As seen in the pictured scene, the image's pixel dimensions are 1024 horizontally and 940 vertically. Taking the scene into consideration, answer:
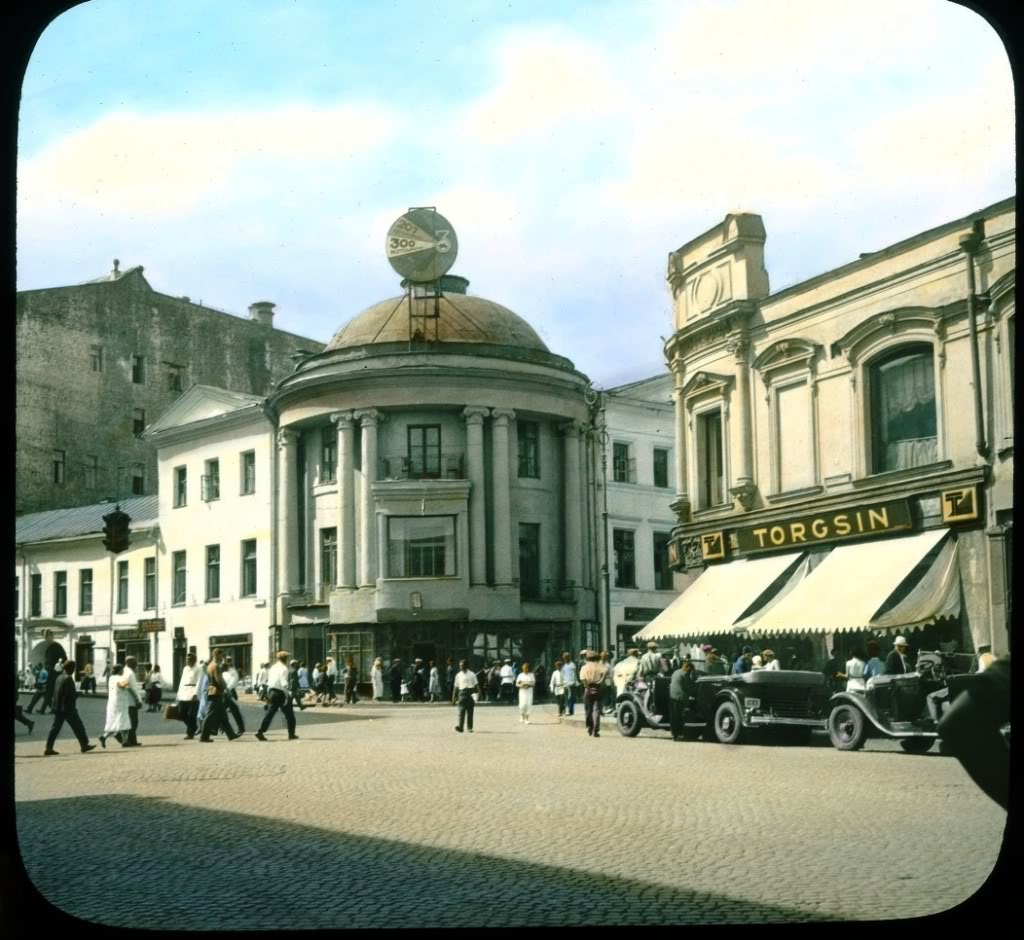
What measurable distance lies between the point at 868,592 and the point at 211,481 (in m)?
19.0

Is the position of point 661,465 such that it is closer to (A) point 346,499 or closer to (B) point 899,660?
(B) point 899,660

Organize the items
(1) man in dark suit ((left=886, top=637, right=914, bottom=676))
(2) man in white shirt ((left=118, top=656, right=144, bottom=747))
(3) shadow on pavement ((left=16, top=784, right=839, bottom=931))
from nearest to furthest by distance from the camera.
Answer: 1. (3) shadow on pavement ((left=16, top=784, right=839, bottom=931))
2. (1) man in dark suit ((left=886, top=637, right=914, bottom=676))
3. (2) man in white shirt ((left=118, top=656, right=144, bottom=747))

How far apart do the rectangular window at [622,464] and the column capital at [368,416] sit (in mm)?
5008

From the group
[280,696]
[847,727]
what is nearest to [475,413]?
[280,696]

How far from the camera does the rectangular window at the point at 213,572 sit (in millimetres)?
22703

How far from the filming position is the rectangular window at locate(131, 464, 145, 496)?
23516 mm

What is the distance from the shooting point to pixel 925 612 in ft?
41.4

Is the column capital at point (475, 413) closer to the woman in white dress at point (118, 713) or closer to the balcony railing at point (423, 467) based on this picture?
the balcony railing at point (423, 467)

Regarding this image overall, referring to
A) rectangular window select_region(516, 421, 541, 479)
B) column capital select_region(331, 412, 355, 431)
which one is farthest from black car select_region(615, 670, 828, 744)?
column capital select_region(331, 412, 355, 431)

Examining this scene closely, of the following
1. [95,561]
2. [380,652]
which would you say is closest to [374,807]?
[95,561]

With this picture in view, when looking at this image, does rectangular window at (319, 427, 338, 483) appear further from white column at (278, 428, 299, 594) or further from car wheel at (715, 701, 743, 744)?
car wheel at (715, 701, 743, 744)

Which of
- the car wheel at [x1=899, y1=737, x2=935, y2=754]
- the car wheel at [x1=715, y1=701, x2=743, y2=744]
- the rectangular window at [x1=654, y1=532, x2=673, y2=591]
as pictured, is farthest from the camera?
the car wheel at [x1=715, y1=701, x2=743, y2=744]

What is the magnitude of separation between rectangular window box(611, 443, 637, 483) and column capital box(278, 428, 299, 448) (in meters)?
9.11

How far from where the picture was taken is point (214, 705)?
17422 millimetres
